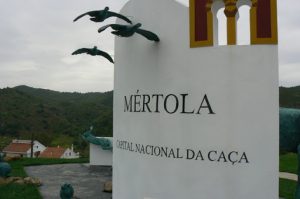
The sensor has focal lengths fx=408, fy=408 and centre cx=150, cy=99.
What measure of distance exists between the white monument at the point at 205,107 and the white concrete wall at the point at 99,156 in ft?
35.5

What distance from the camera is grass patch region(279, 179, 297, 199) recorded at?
10719mm

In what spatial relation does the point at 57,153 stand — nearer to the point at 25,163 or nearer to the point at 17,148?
the point at 17,148

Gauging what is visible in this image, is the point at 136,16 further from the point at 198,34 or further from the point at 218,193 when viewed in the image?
the point at 218,193

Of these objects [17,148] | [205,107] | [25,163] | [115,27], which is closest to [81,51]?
[115,27]

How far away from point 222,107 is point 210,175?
2.70ft

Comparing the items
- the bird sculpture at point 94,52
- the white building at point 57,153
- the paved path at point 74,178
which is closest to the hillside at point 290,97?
the paved path at point 74,178

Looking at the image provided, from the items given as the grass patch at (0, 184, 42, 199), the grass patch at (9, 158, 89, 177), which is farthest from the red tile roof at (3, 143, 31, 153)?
the grass patch at (0, 184, 42, 199)

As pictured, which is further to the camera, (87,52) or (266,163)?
(87,52)

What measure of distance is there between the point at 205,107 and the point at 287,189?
7708 mm

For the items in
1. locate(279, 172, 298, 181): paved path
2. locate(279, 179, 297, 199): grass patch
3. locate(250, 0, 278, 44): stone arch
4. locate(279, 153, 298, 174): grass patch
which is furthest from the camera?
locate(279, 153, 298, 174): grass patch

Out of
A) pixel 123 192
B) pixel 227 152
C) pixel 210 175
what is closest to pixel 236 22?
pixel 227 152

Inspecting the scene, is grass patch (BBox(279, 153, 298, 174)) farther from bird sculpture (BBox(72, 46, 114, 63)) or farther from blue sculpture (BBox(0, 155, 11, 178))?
bird sculpture (BBox(72, 46, 114, 63))

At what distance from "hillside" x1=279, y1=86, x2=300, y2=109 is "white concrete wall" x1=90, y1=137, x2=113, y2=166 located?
13858 mm

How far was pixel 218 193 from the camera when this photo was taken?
482 centimetres
